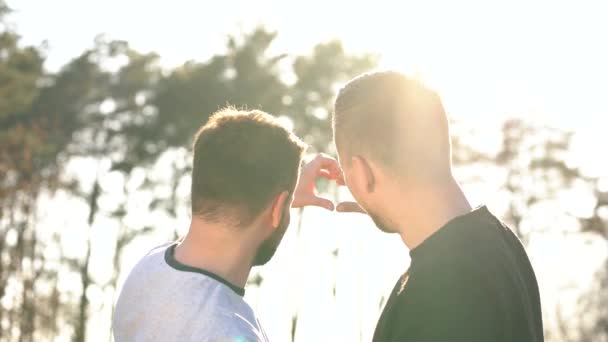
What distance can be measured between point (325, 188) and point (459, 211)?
24.9 metres

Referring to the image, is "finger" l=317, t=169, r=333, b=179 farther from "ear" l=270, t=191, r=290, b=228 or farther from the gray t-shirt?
the gray t-shirt

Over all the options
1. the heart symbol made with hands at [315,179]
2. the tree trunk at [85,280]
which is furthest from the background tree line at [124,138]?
the heart symbol made with hands at [315,179]

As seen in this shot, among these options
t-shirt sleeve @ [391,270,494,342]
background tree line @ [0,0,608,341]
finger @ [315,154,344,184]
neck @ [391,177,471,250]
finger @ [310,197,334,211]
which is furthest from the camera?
background tree line @ [0,0,608,341]

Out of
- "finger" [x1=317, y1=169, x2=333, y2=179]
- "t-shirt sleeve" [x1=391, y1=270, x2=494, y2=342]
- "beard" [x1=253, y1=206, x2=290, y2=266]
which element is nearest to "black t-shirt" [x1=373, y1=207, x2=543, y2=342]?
"t-shirt sleeve" [x1=391, y1=270, x2=494, y2=342]

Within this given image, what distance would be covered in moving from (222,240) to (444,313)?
43.5 inches

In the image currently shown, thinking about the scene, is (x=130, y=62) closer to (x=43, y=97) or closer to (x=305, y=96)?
(x=43, y=97)

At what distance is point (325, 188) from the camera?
92.2 ft

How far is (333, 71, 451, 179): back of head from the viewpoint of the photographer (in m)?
3.32

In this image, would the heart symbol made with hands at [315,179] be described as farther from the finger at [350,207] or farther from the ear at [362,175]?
the ear at [362,175]

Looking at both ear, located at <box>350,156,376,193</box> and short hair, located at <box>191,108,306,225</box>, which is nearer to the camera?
ear, located at <box>350,156,376,193</box>

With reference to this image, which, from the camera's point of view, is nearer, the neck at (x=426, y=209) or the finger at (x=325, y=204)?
the neck at (x=426, y=209)

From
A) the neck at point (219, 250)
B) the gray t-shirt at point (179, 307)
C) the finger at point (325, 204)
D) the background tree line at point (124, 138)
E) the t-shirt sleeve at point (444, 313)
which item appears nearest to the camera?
the t-shirt sleeve at point (444, 313)

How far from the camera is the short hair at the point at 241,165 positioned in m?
3.74

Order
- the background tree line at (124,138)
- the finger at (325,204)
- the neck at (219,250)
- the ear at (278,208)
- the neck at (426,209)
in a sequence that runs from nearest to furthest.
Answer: the neck at (426,209), the neck at (219,250), the ear at (278,208), the finger at (325,204), the background tree line at (124,138)
